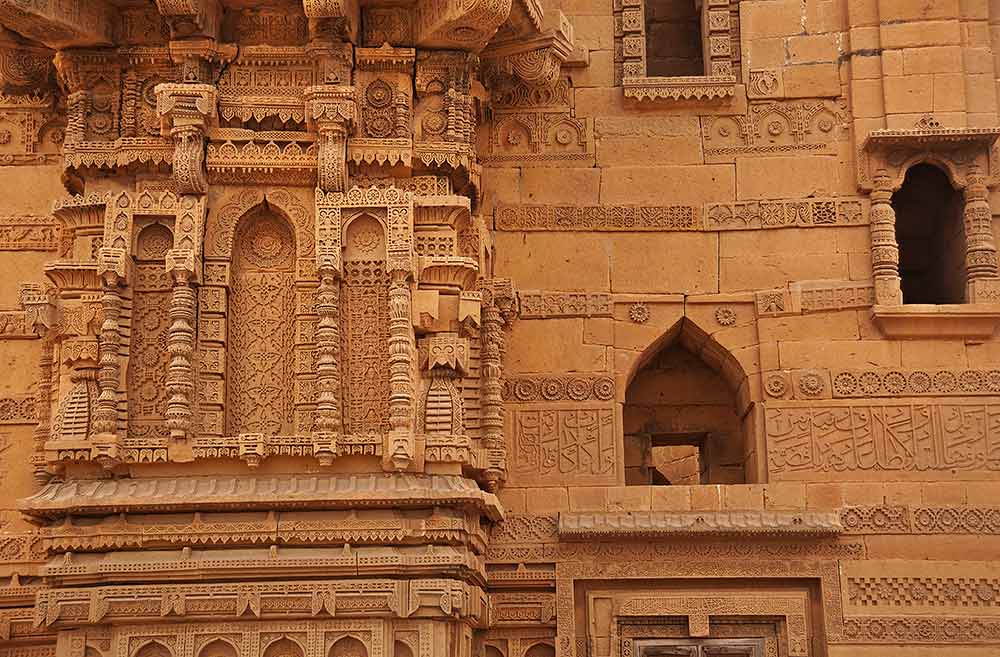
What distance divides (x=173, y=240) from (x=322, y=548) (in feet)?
7.20

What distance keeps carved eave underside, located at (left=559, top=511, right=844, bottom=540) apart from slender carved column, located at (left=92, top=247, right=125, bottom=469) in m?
2.95

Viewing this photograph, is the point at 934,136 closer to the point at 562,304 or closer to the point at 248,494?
the point at 562,304

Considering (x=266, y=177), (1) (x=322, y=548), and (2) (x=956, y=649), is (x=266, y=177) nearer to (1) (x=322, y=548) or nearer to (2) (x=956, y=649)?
(1) (x=322, y=548)

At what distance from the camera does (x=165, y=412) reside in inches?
331

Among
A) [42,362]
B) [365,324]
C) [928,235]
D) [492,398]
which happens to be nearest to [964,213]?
[928,235]

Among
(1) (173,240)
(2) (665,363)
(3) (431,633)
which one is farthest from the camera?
(2) (665,363)

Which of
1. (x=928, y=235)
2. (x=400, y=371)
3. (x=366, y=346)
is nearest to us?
(x=400, y=371)

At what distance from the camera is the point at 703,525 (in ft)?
29.1

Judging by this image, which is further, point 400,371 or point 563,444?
point 563,444

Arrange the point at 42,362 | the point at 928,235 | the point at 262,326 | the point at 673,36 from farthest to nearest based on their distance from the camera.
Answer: the point at 673,36 → the point at 928,235 → the point at 42,362 → the point at 262,326

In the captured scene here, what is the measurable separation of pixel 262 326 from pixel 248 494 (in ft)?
3.76

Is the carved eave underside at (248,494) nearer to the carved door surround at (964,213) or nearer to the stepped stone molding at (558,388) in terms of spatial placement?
the stepped stone molding at (558,388)

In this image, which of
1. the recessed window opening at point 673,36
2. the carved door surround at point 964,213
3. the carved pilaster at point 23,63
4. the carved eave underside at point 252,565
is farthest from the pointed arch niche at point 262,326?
the carved door surround at point 964,213

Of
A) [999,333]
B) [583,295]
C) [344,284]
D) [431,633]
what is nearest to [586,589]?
[431,633]
